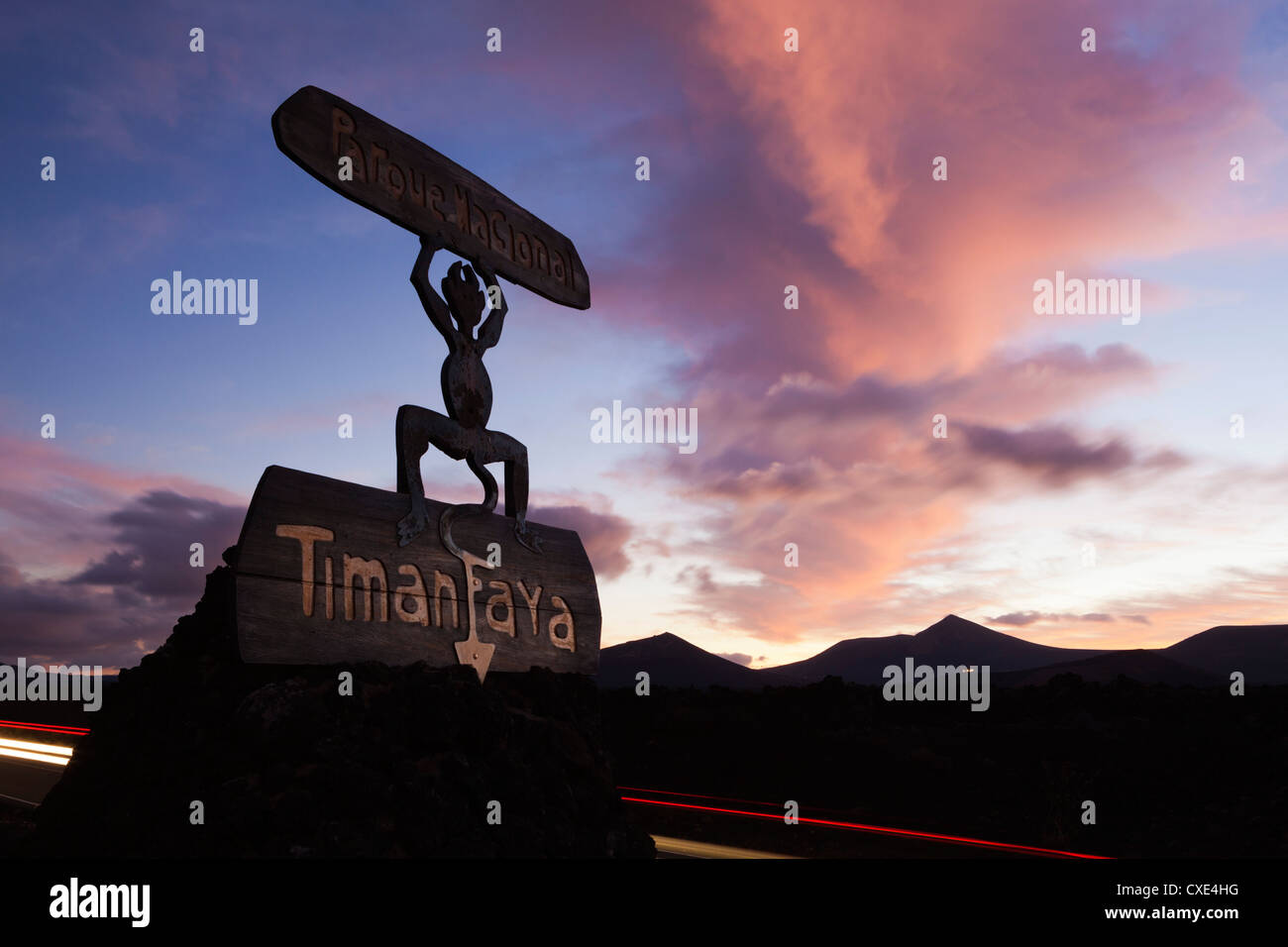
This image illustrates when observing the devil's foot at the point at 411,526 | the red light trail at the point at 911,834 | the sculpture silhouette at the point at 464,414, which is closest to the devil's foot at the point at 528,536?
the sculpture silhouette at the point at 464,414

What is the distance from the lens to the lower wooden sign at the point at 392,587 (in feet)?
16.2

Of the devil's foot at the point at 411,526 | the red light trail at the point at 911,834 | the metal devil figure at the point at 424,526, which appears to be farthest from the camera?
the red light trail at the point at 911,834

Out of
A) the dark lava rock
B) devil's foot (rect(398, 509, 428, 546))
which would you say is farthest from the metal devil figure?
the dark lava rock

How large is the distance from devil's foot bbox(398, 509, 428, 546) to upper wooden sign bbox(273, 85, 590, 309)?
1.97m

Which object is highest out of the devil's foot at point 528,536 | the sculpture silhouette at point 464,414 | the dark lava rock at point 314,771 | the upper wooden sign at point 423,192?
the upper wooden sign at point 423,192

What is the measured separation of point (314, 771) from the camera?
4359 millimetres

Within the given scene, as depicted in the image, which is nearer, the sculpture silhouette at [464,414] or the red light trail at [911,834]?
the sculpture silhouette at [464,414]

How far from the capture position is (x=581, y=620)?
21.9ft

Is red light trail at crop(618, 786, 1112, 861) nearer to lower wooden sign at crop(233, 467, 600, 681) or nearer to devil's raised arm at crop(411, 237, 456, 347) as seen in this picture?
lower wooden sign at crop(233, 467, 600, 681)

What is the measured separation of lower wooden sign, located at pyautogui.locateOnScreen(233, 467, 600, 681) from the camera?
494cm

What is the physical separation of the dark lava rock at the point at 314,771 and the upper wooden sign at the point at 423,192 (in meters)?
2.69

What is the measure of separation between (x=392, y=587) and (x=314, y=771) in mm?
1365

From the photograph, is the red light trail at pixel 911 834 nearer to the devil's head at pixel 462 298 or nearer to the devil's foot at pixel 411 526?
the devil's foot at pixel 411 526
